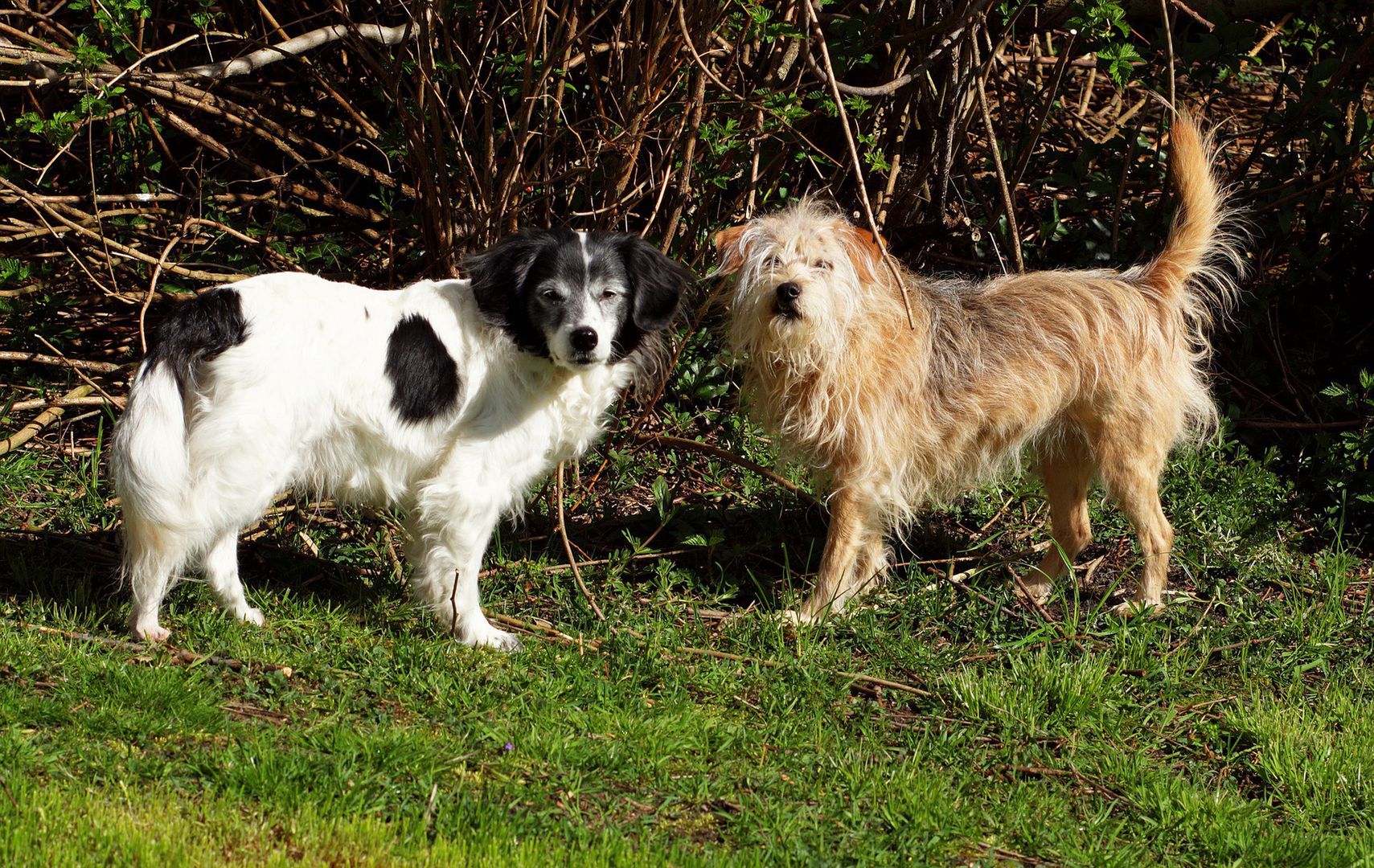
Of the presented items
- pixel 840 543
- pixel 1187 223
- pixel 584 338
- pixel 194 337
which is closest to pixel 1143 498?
pixel 1187 223

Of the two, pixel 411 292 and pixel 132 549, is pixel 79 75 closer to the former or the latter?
pixel 411 292

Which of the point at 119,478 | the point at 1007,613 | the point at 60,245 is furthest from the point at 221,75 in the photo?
the point at 1007,613

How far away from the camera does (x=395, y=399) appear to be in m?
3.99

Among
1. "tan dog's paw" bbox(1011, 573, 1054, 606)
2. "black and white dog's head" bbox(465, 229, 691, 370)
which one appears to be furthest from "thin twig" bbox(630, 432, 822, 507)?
"black and white dog's head" bbox(465, 229, 691, 370)

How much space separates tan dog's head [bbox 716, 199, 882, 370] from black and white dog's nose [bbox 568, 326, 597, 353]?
741 millimetres

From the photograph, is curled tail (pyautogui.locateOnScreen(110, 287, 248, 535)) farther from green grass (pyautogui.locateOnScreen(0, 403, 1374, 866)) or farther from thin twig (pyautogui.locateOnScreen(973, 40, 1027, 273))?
thin twig (pyautogui.locateOnScreen(973, 40, 1027, 273))

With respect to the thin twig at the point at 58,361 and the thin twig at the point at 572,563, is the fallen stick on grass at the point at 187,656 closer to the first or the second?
the thin twig at the point at 572,563

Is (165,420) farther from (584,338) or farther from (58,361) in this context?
(58,361)

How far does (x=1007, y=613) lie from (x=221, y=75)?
3.90 meters

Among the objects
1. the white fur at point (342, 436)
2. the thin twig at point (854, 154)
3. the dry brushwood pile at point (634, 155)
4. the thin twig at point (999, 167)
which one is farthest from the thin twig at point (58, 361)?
the thin twig at point (999, 167)

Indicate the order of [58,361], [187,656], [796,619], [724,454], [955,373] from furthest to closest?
[58,361] → [724,454] → [955,373] → [796,619] → [187,656]

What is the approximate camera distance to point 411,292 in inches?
164

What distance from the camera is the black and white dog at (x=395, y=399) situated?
3688 mm

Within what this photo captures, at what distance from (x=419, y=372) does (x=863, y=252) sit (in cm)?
167
